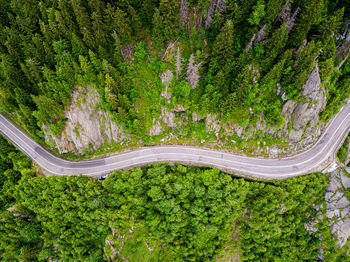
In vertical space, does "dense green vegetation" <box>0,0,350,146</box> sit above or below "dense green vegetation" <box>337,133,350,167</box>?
above

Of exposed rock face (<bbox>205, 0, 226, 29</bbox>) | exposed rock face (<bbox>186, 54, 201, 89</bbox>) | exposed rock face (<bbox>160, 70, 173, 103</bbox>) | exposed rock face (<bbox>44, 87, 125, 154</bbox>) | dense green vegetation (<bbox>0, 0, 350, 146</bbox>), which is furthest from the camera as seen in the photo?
exposed rock face (<bbox>160, 70, 173, 103</bbox>)

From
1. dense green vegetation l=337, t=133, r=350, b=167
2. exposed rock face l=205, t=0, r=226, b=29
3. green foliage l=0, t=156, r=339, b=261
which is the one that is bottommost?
green foliage l=0, t=156, r=339, b=261

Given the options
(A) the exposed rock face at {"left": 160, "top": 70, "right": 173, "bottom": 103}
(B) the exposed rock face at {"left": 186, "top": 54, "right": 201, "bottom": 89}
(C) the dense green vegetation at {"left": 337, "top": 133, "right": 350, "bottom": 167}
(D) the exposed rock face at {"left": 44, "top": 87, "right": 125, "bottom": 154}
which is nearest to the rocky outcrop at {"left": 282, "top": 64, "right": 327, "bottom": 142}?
(C) the dense green vegetation at {"left": 337, "top": 133, "right": 350, "bottom": 167}

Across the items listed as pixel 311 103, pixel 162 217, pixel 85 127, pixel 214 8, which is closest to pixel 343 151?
pixel 311 103

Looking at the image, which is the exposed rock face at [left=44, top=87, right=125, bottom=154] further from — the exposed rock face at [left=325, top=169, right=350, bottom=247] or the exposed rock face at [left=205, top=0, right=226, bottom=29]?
the exposed rock face at [left=325, top=169, right=350, bottom=247]

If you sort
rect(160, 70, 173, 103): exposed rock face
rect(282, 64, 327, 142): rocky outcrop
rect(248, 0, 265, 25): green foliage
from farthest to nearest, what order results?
rect(160, 70, 173, 103): exposed rock face < rect(282, 64, 327, 142): rocky outcrop < rect(248, 0, 265, 25): green foliage

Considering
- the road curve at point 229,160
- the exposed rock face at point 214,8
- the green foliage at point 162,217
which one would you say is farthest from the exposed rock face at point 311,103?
the exposed rock face at point 214,8
